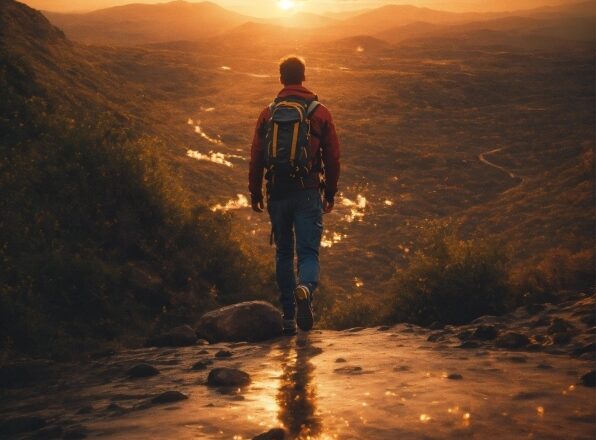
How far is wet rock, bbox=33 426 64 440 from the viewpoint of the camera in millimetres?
4992

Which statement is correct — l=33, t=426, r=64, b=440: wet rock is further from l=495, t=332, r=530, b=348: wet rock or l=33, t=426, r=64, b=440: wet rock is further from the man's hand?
l=495, t=332, r=530, b=348: wet rock

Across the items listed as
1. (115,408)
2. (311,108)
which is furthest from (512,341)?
(115,408)

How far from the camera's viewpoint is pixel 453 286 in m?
10.8

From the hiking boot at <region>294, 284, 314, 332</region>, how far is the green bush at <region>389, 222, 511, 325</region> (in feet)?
10.8

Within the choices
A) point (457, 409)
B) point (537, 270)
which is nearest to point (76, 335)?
point (457, 409)

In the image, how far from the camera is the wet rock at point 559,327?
308 inches

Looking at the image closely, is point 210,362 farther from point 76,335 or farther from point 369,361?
point 76,335

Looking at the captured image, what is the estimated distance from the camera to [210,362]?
7477mm

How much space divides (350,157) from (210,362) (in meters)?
29.3

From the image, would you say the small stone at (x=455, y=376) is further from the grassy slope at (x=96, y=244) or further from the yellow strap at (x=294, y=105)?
the grassy slope at (x=96, y=244)

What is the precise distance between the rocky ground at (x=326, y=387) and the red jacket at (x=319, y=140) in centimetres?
180

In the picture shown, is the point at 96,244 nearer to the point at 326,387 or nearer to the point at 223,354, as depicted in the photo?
the point at 223,354

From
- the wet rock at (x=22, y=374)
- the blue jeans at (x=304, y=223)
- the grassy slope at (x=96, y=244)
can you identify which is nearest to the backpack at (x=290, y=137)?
the blue jeans at (x=304, y=223)

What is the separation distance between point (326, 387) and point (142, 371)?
1957 mm
